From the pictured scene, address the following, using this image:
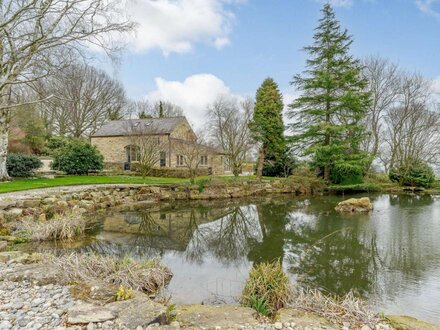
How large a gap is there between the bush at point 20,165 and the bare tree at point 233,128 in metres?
13.7

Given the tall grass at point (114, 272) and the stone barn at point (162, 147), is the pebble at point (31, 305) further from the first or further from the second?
the stone barn at point (162, 147)

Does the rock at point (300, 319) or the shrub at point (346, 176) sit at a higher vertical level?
the shrub at point (346, 176)

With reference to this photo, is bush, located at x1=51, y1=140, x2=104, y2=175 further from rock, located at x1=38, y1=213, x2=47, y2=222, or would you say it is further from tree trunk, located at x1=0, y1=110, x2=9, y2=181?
rock, located at x1=38, y1=213, x2=47, y2=222

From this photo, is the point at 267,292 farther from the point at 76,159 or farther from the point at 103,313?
the point at 76,159

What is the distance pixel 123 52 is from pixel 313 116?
577 inches

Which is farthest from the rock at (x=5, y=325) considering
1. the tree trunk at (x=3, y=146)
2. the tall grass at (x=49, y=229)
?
the tree trunk at (x=3, y=146)

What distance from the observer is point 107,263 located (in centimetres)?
481

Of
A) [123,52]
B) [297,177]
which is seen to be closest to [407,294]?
[123,52]

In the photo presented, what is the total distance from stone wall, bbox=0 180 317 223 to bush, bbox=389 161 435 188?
7660 millimetres

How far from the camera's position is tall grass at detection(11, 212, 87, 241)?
7.63 m

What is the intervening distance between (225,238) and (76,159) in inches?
608

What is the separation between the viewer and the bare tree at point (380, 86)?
23.3m

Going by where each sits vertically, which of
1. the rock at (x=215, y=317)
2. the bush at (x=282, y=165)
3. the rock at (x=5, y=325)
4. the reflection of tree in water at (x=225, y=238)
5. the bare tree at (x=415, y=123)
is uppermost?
the bare tree at (x=415, y=123)

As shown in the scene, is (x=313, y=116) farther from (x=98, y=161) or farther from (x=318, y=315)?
(x=318, y=315)
